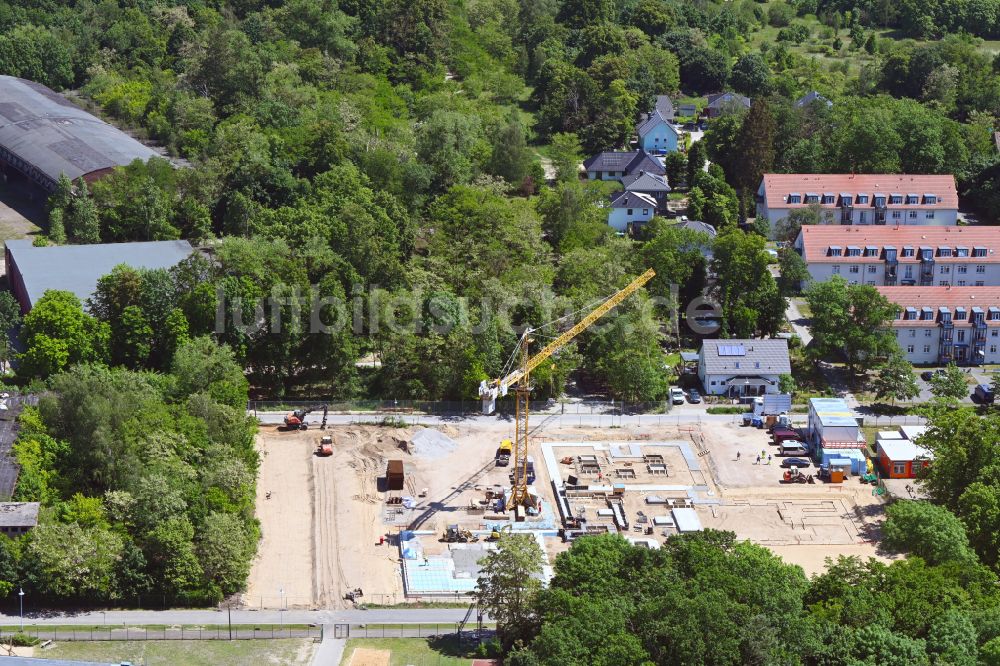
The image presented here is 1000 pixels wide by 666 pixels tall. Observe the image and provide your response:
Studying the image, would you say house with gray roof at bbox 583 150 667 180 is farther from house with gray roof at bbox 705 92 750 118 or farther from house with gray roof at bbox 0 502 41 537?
house with gray roof at bbox 0 502 41 537

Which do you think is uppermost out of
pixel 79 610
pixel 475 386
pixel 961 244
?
pixel 961 244

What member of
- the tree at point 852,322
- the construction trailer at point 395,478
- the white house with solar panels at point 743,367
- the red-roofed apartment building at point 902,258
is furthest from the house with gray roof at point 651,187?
the construction trailer at point 395,478

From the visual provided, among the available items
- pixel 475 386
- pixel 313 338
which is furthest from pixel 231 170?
pixel 475 386

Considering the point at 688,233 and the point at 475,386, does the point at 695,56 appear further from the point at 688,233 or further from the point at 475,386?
the point at 475,386

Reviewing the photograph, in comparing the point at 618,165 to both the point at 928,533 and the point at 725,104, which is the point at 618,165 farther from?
the point at 928,533

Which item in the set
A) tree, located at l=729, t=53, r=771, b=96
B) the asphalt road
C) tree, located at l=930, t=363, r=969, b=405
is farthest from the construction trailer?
tree, located at l=729, t=53, r=771, b=96

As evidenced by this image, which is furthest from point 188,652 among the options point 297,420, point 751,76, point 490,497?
point 751,76
